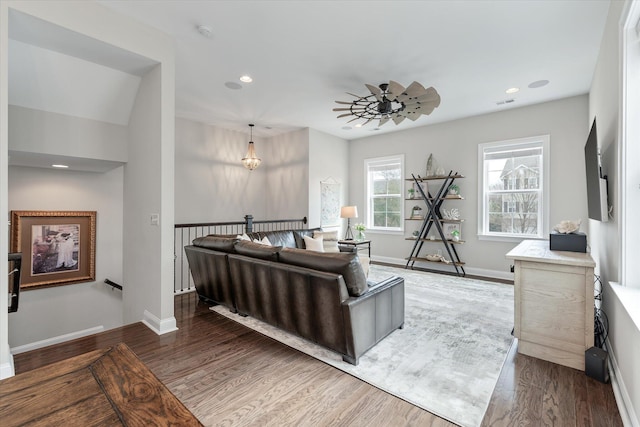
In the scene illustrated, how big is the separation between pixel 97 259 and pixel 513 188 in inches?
273

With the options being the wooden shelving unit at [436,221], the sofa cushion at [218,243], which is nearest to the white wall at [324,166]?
the wooden shelving unit at [436,221]

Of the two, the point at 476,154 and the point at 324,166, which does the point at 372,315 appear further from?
the point at 324,166

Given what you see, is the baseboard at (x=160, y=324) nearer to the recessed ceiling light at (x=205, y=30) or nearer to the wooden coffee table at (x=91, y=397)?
the wooden coffee table at (x=91, y=397)

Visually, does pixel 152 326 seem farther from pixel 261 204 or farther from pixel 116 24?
pixel 261 204

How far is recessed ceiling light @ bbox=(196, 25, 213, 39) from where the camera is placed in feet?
9.20

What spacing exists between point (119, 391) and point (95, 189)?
4614 mm

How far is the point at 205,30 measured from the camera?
284 cm

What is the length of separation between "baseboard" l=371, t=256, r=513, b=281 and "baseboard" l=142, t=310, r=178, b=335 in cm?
455

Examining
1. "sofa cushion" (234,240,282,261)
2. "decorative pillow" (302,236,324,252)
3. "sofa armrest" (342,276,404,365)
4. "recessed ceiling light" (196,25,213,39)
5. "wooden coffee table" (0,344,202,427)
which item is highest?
"recessed ceiling light" (196,25,213,39)

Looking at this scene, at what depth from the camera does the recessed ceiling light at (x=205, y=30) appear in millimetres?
2805

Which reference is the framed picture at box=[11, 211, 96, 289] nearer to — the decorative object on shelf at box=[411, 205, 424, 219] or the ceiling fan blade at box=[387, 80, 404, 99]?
the ceiling fan blade at box=[387, 80, 404, 99]

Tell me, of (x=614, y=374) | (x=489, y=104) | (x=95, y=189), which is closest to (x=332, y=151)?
(x=489, y=104)

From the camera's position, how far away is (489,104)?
4.83 metres

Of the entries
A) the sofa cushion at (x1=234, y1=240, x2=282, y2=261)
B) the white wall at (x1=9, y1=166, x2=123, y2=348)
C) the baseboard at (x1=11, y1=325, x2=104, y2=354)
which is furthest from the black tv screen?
the baseboard at (x1=11, y1=325, x2=104, y2=354)
